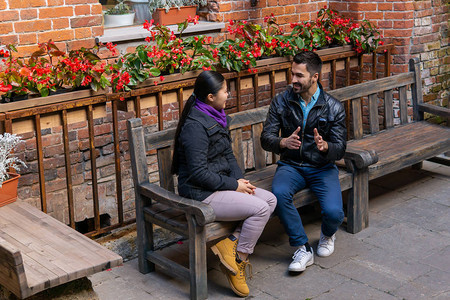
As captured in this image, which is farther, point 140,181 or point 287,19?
point 287,19

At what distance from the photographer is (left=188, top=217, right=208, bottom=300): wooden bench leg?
3725 mm

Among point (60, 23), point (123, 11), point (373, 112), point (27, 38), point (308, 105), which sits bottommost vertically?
Result: point (373, 112)

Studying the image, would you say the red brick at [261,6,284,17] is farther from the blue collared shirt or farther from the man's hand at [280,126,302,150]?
the man's hand at [280,126,302,150]

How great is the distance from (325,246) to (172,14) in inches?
109

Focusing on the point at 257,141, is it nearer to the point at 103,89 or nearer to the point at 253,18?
the point at 103,89

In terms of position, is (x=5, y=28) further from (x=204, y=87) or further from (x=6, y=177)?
(x=204, y=87)

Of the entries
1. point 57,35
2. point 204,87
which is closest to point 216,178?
point 204,87

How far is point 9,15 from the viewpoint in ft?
15.9

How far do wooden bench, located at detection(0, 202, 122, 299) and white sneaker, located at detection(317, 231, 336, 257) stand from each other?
167 cm

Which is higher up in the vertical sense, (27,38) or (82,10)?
(82,10)

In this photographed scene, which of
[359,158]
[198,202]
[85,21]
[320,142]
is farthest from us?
[85,21]

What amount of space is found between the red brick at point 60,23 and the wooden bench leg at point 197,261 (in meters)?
2.19

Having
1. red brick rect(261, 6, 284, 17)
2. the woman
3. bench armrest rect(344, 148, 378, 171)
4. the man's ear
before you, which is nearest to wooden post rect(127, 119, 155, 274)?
the woman

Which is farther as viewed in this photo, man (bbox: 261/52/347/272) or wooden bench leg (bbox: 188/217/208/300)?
man (bbox: 261/52/347/272)
